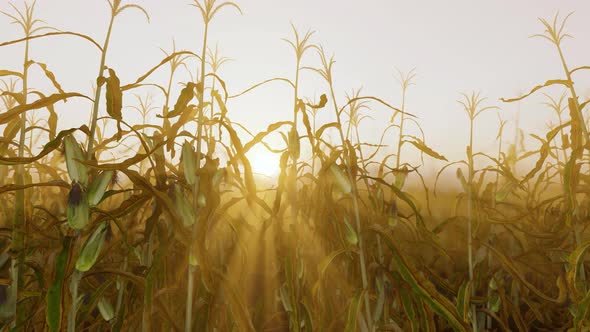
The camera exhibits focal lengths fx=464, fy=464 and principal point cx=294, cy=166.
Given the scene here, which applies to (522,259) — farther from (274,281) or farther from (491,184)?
(274,281)

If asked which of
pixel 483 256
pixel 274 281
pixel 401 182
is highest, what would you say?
pixel 401 182

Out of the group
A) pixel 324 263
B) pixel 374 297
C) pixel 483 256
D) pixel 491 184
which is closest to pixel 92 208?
pixel 324 263

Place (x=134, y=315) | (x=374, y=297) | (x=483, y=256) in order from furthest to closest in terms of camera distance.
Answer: (x=483, y=256) < (x=374, y=297) < (x=134, y=315)

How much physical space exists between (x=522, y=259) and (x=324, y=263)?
1.31m

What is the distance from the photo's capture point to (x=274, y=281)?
2189mm

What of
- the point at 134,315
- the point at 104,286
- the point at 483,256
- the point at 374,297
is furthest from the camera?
the point at 483,256

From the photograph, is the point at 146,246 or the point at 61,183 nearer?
the point at 61,183

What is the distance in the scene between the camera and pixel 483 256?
215cm

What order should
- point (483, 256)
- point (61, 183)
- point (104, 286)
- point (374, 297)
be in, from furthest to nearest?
point (483, 256), point (374, 297), point (104, 286), point (61, 183)

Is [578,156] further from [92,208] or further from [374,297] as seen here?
[92,208]

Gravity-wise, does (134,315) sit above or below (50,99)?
below

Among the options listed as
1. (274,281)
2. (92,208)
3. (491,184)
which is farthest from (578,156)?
(92,208)

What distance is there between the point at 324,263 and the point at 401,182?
0.76 meters

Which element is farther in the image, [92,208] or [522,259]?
[522,259]
